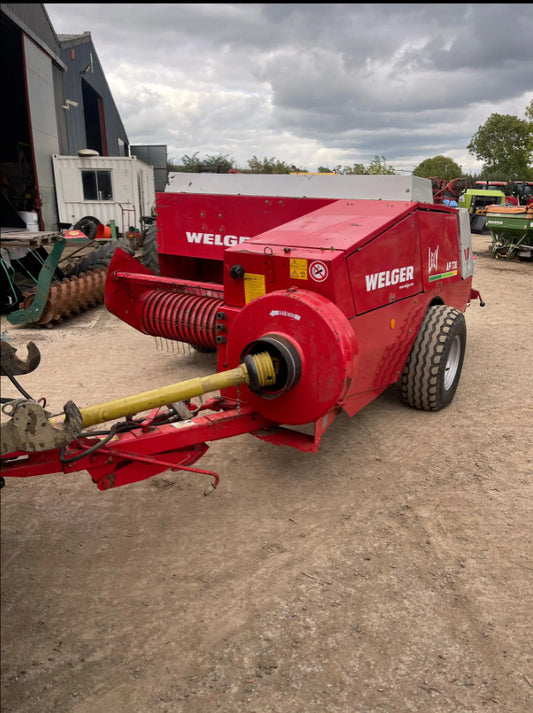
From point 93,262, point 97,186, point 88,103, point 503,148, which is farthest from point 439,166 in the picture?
point 93,262

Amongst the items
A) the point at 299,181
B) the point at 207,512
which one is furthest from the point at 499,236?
the point at 207,512

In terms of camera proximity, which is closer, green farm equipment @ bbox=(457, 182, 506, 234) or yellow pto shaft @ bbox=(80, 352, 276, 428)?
yellow pto shaft @ bbox=(80, 352, 276, 428)

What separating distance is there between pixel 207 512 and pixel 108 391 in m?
2.12

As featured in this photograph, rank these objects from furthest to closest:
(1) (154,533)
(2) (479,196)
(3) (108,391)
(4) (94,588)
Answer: (2) (479,196) < (3) (108,391) < (1) (154,533) < (4) (94,588)

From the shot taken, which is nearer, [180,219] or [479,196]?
[180,219]

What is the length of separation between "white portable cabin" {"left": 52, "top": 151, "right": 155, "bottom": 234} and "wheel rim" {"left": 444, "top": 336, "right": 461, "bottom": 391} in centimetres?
1099

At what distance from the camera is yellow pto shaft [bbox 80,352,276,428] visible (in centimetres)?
239

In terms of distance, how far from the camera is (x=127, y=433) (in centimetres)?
269

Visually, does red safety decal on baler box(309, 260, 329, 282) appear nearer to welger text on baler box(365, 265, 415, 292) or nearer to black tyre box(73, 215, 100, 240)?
welger text on baler box(365, 265, 415, 292)

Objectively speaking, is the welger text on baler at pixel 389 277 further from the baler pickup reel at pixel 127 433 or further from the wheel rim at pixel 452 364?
the wheel rim at pixel 452 364

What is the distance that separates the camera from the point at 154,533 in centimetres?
300

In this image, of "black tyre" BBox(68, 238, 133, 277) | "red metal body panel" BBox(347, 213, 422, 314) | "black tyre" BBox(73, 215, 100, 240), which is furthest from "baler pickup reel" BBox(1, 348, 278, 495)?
"black tyre" BBox(73, 215, 100, 240)

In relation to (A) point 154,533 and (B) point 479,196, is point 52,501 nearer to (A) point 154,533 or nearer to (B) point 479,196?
(A) point 154,533

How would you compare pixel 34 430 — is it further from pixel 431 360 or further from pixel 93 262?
pixel 93 262
